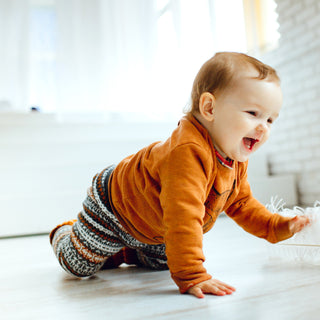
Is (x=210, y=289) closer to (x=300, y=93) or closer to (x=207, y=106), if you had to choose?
(x=207, y=106)

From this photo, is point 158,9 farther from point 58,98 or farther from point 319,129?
point 319,129

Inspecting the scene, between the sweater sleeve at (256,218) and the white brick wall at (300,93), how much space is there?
1.48 meters

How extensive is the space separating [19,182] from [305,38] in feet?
6.14

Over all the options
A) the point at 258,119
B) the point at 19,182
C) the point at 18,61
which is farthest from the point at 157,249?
the point at 18,61

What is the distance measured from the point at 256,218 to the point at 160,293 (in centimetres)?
33

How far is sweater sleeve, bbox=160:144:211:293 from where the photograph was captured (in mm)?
743

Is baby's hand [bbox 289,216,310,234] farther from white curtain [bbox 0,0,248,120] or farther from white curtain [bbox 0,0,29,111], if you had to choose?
white curtain [bbox 0,0,29,111]

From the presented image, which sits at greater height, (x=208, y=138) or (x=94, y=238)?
(x=208, y=138)

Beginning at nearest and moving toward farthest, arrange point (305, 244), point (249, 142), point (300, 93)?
point (249, 142), point (305, 244), point (300, 93)

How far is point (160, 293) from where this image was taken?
804mm

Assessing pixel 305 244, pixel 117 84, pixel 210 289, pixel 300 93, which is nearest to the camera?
pixel 210 289

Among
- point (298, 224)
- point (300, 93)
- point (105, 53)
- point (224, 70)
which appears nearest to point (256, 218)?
point (298, 224)

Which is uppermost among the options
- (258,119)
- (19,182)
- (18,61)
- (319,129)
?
(18,61)

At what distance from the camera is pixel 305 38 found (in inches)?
90.4
